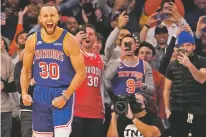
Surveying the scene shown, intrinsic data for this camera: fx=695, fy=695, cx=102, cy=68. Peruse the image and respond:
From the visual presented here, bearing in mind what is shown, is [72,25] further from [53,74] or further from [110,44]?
[53,74]

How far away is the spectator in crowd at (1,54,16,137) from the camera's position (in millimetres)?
9305

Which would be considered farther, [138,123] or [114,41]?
[114,41]

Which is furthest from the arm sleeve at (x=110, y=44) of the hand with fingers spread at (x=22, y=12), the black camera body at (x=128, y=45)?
the hand with fingers spread at (x=22, y=12)

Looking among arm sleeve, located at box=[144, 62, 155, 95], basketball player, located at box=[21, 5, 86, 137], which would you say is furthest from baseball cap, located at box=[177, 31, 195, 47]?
basketball player, located at box=[21, 5, 86, 137]

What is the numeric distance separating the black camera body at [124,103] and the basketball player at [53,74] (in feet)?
2.65

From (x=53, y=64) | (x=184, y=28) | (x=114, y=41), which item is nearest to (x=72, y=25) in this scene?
(x=114, y=41)

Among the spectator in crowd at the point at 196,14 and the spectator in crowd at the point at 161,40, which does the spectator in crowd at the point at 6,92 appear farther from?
the spectator in crowd at the point at 196,14

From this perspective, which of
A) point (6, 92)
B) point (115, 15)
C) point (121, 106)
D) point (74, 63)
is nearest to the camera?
point (74, 63)

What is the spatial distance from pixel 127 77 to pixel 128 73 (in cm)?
5

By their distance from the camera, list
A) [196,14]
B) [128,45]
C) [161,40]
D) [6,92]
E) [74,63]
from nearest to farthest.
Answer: [74,63]
[128,45]
[6,92]
[161,40]
[196,14]

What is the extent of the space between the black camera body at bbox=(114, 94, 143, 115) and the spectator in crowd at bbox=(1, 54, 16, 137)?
5.90 feet

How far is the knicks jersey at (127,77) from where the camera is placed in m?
8.72

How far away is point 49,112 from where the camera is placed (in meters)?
7.47

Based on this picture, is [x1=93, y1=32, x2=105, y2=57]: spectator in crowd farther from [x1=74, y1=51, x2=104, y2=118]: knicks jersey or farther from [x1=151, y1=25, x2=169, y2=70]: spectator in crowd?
[x1=151, y1=25, x2=169, y2=70]: spectator in crowd
